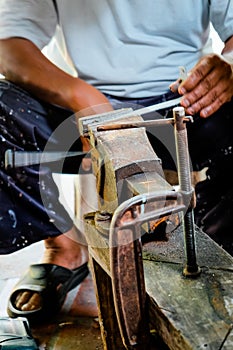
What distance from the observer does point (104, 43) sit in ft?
5.95

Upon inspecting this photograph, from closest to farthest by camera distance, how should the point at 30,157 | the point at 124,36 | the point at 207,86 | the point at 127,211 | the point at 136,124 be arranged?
1. the point at 127,211
2. the point at 136,124
3. the point at 207,86
4. the point at 30,157
5. the point at 124,36

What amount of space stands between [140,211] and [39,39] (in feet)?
3.66

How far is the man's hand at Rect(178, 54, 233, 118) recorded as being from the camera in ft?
4.96

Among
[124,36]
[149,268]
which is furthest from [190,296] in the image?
[124,36]

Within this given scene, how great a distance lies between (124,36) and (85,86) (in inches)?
9.2

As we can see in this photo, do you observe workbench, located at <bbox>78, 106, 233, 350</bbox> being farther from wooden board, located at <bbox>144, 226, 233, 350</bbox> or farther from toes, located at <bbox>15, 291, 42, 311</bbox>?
toes, located at <bbox>15, 291, 42, 311</bbox>

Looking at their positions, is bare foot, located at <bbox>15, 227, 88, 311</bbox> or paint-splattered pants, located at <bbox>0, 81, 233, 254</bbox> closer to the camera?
paint-splattered pants, located at <bbox>0, 81, 233, 254</bbox>

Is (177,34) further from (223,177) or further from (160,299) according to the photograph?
(160,299)

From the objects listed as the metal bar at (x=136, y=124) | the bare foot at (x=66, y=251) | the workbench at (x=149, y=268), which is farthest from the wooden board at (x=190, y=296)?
the bare foot at (x=66, y=251)

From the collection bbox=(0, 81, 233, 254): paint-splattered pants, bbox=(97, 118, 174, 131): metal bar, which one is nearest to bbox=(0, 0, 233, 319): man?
bbox=(0, 81, 233, 254): paint-splattered pants

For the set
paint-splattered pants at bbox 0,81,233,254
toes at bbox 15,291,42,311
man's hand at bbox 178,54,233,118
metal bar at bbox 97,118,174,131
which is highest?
metal bar at bbox 97,118,174,131

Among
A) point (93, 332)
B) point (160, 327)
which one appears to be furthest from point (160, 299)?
point (93, 332)

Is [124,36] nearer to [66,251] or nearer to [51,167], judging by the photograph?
[51,167]

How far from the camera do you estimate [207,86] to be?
1546 millimetres
